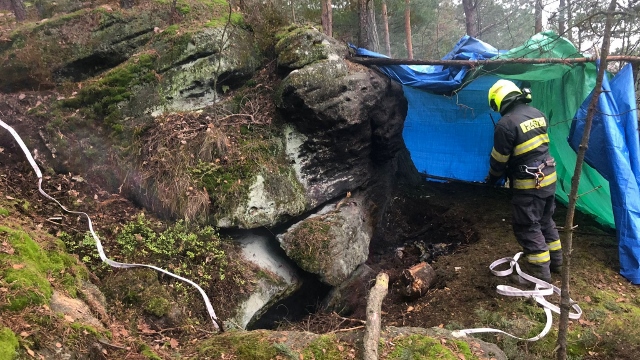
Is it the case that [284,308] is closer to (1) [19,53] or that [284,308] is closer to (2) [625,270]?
(2) [625,270]

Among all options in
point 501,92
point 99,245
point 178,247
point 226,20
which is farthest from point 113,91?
point 501,92

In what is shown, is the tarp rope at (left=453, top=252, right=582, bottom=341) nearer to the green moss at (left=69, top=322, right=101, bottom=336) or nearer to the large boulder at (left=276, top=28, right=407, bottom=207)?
the large boulder at (left=276, top=28, right=407, bottom=207)

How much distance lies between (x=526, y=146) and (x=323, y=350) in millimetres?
3483

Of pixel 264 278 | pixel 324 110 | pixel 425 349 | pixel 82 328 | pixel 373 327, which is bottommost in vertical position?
pixel 264 278

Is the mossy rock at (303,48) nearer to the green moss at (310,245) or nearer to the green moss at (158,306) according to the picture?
the green moss at (310,245)

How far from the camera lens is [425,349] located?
296cm

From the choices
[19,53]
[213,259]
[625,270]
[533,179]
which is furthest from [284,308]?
[19,53]

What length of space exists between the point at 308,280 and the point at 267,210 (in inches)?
44.2

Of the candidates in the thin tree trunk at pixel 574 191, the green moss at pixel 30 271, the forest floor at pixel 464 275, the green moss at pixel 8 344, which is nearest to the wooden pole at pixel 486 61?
the thin tree trunk at pixel 574 191

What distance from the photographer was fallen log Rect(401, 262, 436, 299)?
498cm

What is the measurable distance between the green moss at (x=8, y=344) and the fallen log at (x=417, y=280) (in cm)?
409

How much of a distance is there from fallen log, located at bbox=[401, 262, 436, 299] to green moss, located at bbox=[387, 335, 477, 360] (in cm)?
183

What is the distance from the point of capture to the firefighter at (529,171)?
465 centimetres

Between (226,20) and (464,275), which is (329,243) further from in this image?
(226,20)
